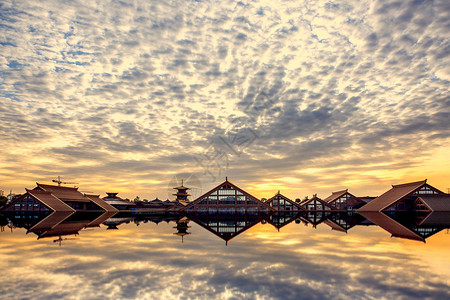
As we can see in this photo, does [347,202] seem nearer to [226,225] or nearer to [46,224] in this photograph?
[226,225]

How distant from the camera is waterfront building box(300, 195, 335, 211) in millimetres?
118250

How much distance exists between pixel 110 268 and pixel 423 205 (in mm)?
100981

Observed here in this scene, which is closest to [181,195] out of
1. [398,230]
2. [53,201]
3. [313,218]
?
[53,201]

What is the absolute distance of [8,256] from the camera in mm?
23547

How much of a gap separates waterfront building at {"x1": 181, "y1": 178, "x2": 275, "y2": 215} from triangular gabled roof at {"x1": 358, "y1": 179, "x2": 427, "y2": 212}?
41469 mm

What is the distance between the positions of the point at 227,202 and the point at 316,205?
4511cm

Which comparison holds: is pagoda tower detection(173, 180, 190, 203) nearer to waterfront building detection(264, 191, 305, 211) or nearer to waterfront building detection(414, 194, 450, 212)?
waterfront building detection(264, 191, 305, 211)

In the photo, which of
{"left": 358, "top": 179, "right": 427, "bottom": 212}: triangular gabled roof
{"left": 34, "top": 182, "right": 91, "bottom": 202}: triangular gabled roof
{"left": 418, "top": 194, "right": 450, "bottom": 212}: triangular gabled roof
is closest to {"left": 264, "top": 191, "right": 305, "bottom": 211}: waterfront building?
{"left": 358, "top": 179, "right": 427, "bottom": 212}: triangular gabled roof

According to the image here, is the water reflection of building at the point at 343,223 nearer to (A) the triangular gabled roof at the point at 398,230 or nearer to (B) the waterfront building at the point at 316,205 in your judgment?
(A) the triangular gabled roof at the point at 398,230

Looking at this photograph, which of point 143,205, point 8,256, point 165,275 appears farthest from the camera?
point 143,205

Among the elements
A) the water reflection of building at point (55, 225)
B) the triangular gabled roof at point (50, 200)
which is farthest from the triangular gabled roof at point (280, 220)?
the triangular gabled roof at point (50, 200)

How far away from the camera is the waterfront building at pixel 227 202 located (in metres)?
94.1

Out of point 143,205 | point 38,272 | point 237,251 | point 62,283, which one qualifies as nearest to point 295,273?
point 237,251

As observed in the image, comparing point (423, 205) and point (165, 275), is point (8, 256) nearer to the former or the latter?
point (165, 275)
